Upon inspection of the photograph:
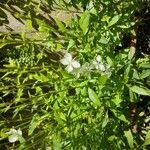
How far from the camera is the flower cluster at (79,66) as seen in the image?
1715 mm

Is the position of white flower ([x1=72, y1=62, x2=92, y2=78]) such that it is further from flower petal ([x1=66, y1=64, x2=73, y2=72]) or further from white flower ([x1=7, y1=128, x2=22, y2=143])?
white flower ([x1=7, y1=128, x2=22, y2=143])

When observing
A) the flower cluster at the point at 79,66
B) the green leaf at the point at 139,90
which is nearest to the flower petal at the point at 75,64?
the flower cluster at the point at 79,66

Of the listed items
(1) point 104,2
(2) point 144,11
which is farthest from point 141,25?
(1) point 104,2

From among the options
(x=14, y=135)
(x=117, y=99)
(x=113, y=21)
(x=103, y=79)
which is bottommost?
(x=14, y=135)

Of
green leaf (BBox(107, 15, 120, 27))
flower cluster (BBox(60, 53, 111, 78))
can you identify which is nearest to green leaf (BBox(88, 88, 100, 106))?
flower cluster (BBox(60, 53, 111, 78))

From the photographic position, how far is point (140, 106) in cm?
270

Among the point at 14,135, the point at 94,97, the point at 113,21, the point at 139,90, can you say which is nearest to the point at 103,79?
the point at 94,97

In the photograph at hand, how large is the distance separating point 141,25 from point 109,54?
2.72 feet

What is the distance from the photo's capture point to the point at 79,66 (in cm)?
173

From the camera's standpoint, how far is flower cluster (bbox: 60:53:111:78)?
5.63ft

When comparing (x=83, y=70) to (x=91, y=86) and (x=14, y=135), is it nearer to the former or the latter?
(x=91, y=86)

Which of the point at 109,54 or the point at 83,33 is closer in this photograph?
the point at 83,33

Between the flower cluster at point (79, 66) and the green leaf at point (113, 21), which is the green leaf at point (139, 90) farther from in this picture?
the green leaf at point (113, 21)

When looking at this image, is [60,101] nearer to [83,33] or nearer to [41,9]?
[83,33]
